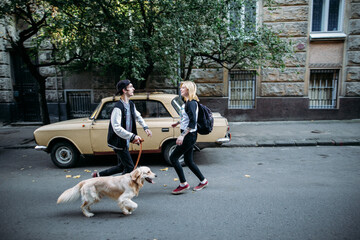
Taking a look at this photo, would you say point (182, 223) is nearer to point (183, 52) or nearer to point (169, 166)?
point (169, 166)

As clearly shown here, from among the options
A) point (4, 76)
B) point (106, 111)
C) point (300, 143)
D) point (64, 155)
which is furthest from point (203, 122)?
point (4, 76)

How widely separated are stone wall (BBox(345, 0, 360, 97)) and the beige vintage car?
863 centimetres

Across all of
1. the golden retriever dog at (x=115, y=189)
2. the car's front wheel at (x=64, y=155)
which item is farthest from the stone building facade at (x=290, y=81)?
the golden retriever dog at (x=115, y=189)

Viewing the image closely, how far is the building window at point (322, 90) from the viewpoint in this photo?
38.3 ft

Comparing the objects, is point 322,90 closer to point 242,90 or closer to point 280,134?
point 242,90

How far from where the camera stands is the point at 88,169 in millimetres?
5812

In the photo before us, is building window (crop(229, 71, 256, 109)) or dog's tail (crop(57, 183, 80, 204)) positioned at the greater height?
building window (crop(229, 71, 256, 109))

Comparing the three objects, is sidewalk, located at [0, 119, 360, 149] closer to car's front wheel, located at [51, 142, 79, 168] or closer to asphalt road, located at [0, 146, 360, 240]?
asphalt road, located at [0, 146, 360, 240]

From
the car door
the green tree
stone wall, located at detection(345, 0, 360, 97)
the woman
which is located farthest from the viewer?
stone wall, located at detection(345, 0, 360, 97)

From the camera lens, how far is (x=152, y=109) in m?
5.92

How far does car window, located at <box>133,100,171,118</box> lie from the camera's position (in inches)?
232

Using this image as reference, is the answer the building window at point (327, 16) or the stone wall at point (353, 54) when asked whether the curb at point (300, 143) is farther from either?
the building window at point (327, 16)

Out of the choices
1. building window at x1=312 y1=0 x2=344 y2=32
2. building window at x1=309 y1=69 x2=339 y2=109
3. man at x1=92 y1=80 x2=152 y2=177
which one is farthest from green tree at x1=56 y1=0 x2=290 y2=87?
building window at x1=309 y1=69 x2=339 y2=109

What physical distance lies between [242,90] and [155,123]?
288 inches
